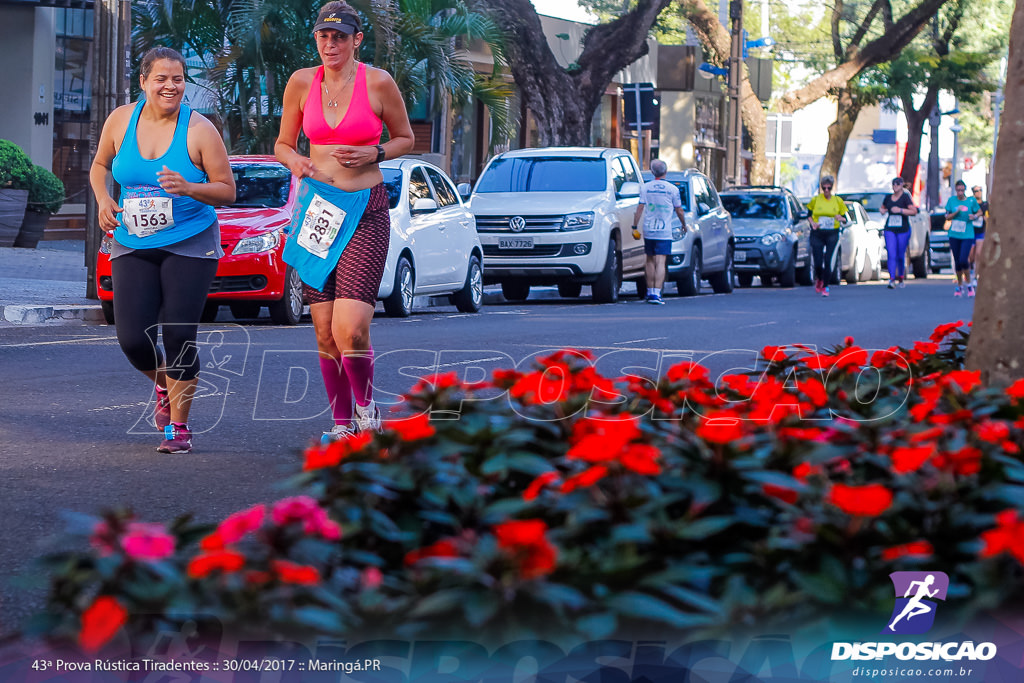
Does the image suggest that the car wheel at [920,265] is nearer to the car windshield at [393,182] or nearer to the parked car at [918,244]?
the parked car at [918,244]

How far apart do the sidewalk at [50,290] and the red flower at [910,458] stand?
12.8 metres

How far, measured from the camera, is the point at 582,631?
2385 millimetres

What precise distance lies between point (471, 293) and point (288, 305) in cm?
374

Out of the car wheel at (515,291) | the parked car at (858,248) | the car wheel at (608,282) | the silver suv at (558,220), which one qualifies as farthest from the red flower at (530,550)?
the parked car at (858,248)

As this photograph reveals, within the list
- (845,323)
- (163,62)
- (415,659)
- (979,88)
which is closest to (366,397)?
(163,62)

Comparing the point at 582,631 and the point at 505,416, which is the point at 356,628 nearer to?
the point at 582,631

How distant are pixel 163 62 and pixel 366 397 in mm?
1565

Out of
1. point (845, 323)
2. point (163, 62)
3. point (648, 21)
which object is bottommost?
point (845, 323)

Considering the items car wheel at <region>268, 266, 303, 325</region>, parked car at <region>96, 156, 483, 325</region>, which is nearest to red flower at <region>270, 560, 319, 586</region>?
parked car at <region>96, 156, 483, 325</region>

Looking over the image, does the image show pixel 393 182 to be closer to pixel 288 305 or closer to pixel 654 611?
pixel 288 305

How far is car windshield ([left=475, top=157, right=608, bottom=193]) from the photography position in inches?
853

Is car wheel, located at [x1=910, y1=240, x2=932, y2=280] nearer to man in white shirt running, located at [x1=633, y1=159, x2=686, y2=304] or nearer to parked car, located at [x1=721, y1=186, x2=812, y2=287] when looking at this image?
parked car, located at [x1=721, y1=186, x2=812, y2=287]

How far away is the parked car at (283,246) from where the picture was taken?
49.2 ft

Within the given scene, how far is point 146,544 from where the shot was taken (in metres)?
2.34
